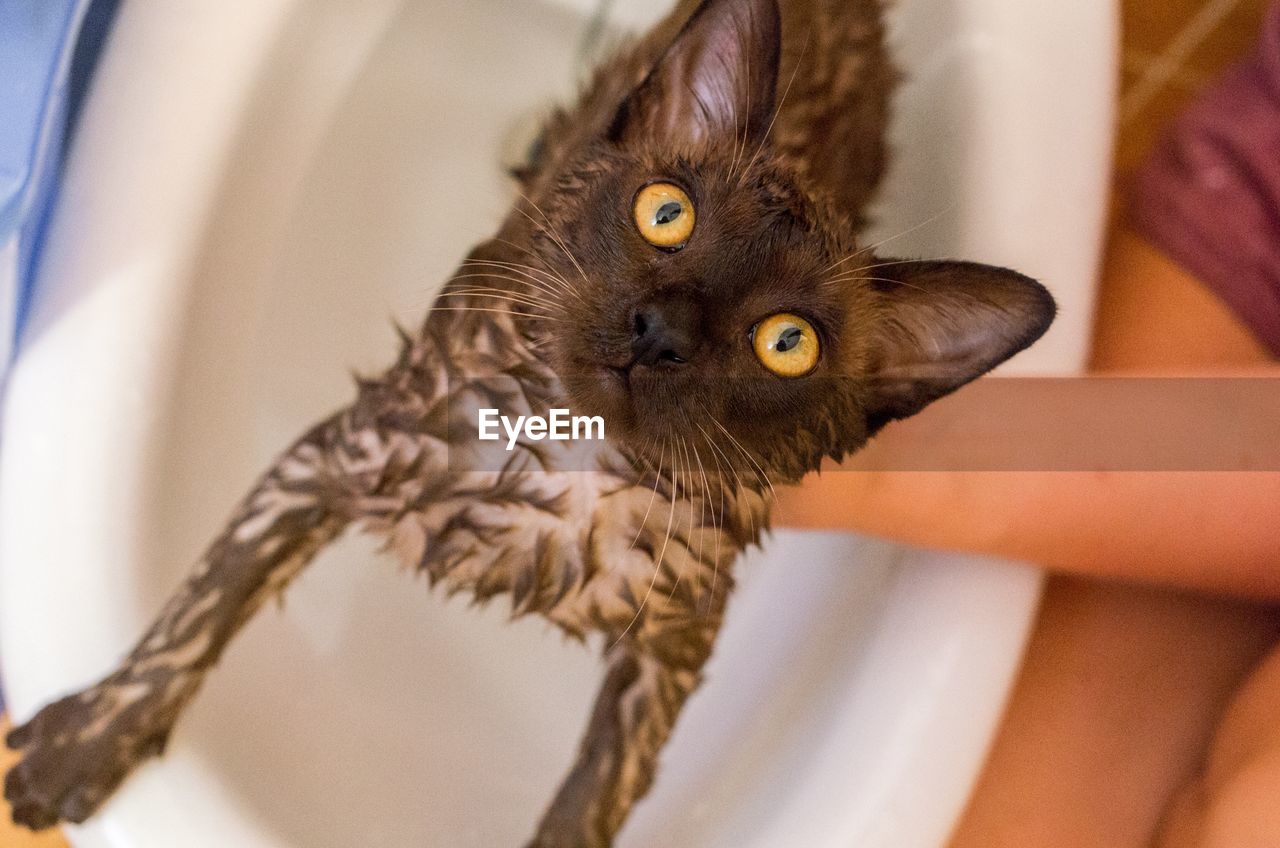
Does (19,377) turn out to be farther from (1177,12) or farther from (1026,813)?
(1177,12)

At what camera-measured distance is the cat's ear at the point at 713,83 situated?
20.5 inches

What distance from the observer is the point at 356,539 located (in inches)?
43.2

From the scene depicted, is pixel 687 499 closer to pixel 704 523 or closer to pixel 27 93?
pixel 704 523

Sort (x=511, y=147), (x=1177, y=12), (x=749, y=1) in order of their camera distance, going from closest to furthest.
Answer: (x=749, y=1), (x=1177, y=12), (x=511, y=147)

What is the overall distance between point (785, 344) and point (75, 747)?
74 cm

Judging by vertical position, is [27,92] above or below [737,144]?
below

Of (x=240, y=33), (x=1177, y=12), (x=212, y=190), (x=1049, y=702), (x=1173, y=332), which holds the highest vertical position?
(x=1177, y=12)

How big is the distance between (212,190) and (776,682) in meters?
0.86

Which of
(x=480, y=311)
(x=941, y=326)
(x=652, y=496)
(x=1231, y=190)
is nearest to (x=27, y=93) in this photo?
(x=480, y=311)

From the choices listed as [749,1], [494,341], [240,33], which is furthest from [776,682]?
[240,33]

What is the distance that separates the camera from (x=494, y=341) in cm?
76

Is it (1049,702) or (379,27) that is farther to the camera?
(379,27)

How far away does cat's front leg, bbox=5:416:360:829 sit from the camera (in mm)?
734

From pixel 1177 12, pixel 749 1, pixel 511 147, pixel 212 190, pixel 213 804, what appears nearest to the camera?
pixel 749 1
